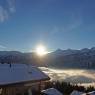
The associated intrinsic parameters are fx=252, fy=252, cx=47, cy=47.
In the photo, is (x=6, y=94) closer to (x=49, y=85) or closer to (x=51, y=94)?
(x=51, y=94)

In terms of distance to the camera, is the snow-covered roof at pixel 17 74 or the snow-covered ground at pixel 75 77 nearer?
the snow-covered roof at pixel 17 74

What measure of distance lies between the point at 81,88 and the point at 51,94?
14.5 metres

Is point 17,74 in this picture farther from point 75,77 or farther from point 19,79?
point 75,77

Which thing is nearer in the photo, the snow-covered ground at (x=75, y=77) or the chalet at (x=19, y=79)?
the chalet at (x=19, y=79)

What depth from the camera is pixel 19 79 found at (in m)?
22.9

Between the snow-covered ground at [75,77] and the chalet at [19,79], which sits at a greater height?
the snow-covered ground at [75,77]

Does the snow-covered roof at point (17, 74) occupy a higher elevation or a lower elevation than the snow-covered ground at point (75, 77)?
lower

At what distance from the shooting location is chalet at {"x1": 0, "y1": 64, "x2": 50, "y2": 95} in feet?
71.2

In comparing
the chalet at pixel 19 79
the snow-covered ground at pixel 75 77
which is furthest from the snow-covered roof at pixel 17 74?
the snow-covered ground at pixel 75 77

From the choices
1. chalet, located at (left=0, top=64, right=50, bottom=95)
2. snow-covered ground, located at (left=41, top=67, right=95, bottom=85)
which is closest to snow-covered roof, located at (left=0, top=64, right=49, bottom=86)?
chalet, located at (left=0, top=64, right=50, bottom=95)

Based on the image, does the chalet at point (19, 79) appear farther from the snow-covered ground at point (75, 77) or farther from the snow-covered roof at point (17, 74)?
the snow-covered ground at point (75, 77)

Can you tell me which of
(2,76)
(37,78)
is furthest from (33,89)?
(2,76)

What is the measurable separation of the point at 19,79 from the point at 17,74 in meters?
0.95

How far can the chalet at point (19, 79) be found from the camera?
21.7m
